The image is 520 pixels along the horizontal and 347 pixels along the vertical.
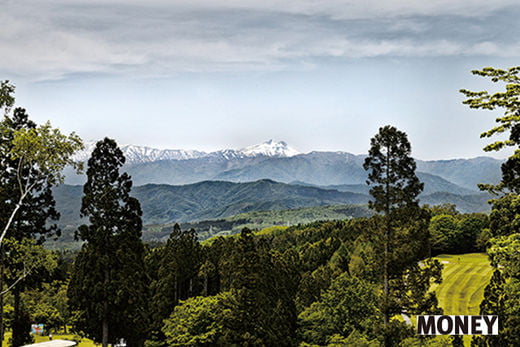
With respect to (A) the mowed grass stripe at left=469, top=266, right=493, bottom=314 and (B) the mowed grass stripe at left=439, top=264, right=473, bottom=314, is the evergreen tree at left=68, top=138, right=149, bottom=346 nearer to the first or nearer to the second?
(A) the mowed grass stripe at left=469, top=266, right=493, bottom=314

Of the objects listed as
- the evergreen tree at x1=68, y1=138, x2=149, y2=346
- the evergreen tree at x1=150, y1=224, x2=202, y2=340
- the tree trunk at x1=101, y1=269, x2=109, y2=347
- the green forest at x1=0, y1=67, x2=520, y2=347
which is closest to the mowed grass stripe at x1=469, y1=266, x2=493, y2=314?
the green forest at x1=0, y1=67, x2=520, y2=347

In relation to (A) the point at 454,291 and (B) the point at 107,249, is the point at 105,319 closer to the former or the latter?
(B) the point at 107,249

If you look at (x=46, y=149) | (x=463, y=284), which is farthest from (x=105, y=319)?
(x=463, y=284)

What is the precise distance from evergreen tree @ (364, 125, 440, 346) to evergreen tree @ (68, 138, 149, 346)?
1728 centimetres

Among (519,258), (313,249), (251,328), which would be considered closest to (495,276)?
(251,328)

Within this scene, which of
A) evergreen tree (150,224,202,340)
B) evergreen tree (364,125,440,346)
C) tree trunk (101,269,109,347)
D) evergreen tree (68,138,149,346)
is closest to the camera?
evergreen tree (364,125,440,346)

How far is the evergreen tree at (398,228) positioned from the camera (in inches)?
990

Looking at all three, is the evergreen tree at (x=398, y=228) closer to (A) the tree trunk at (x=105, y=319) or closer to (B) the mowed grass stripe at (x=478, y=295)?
(A) the tree trunk at (x=105, y=319)

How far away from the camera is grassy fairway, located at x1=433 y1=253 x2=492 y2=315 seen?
220 feet

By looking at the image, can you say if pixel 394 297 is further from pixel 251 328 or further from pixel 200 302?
pixel 200 302

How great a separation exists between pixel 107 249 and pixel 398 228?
65.9 feet

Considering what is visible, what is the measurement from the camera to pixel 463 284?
78188 millimetres

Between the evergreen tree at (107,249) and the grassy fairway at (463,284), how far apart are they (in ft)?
141

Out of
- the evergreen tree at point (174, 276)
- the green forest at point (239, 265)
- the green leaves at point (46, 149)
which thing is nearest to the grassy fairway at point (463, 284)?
the green forest at point (239, 265)
